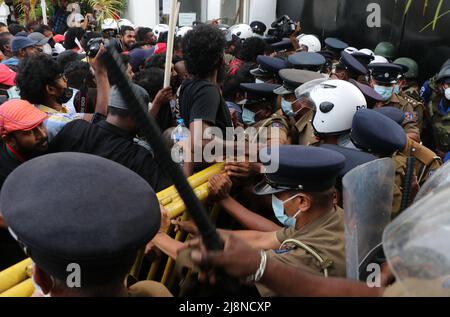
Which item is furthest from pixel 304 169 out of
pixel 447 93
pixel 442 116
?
pixel 442 116

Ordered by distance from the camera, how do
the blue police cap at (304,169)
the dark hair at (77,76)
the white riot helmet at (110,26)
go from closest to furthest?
the blue police cap at (304,169), the dark hair at (77,76), the white riot helmet at (110,26)

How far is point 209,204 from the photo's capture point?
2549mm

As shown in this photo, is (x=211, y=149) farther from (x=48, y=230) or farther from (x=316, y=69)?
(x=316, y=69)

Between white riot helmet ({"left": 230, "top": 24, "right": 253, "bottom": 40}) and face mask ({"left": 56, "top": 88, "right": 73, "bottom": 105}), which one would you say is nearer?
face mask ({"left": 56, "top": 88, "right": 73, "bottom": 105})

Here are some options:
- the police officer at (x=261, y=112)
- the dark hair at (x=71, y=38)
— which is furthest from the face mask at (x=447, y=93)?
the dark hair at (x=71, y=38)

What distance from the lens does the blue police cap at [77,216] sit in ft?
3.65

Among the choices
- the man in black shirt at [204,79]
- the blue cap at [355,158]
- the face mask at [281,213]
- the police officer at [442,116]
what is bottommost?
the police officer at [442,116]

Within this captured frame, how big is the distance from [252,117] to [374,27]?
680 centimetres

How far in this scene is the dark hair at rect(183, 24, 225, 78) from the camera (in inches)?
120

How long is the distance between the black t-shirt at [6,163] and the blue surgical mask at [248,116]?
220 cm

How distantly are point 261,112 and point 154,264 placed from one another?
2232mm

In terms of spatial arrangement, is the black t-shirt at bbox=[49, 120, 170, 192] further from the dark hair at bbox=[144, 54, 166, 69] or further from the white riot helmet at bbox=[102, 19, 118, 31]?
the white riot helmet at bbox=[102, 19, 118, 31]

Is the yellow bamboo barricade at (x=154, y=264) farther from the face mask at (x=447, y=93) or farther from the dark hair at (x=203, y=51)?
the face mask at (x=447, y=93)

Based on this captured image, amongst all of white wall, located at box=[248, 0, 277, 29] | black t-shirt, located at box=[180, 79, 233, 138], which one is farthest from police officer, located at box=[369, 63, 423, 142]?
white wall, located at box=[248, 0, 277, 29]
